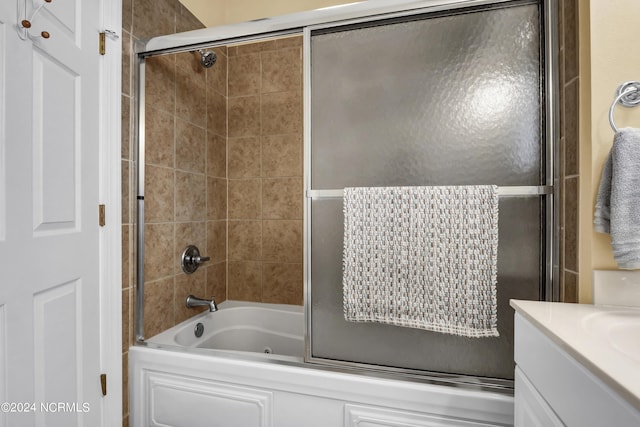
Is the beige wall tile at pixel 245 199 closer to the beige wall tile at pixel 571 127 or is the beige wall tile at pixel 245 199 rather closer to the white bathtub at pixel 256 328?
the white bathtub at pixel 256 328

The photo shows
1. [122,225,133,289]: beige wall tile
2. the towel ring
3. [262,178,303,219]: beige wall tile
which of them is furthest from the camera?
[262,178,303,219]: beige wall tile

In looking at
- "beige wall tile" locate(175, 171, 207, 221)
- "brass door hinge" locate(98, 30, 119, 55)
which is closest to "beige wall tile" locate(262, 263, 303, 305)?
"beige wall tile" locate(175, 171, 207, 221)

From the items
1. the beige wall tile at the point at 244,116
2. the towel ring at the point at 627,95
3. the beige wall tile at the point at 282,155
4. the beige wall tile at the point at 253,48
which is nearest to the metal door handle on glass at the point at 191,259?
the beige wall tile at the point at 282,155

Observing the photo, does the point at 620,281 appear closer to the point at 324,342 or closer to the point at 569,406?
the point at 569,406

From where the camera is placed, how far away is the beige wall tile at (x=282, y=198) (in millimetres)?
2271

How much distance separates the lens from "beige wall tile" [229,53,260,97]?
2.35 meters

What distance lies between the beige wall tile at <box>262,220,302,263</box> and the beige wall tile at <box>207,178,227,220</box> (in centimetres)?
33

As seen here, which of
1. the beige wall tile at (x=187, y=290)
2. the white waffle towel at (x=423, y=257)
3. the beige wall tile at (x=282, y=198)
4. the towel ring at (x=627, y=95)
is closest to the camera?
the towel ring at (x=627, y=95)

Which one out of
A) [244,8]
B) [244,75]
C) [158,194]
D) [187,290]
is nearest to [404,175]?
[158,194]

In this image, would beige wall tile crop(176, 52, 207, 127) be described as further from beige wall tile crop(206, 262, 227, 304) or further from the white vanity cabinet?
the white vanity cabinet

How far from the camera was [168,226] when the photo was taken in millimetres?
1736

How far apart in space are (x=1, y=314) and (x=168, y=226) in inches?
32.5

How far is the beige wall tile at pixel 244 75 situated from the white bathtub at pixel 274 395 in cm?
171

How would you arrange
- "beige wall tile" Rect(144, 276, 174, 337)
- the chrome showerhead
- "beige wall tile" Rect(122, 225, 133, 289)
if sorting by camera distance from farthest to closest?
the chrome showerhead
"beige wall tile" Rect(144, 276, 174, 337)
"beige wall tile" Rect(122, 225, 133, 289)
